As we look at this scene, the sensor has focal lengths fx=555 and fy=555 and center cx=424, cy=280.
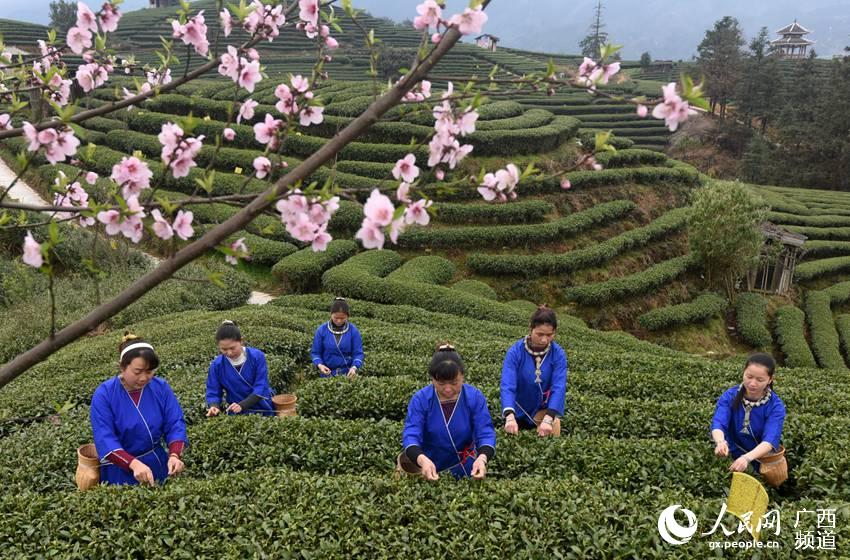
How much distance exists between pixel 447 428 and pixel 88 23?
161 inches

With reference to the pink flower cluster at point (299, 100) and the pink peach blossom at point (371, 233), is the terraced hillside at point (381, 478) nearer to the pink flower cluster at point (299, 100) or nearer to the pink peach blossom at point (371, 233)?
the pink peach blossom at point (371, 233)

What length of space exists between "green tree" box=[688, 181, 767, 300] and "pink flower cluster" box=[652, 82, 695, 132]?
2282cm

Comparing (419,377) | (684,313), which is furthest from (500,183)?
(684,313)

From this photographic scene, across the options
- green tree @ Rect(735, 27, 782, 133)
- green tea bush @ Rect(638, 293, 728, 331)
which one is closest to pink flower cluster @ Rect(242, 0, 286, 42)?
green tea bush @ Rect(638, 293, 728, 331)

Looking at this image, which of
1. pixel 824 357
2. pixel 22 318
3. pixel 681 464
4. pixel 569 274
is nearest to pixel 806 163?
pixel 824 357

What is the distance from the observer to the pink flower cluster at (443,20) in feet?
8.43

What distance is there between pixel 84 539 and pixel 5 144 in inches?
1098

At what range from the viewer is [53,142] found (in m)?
3.24

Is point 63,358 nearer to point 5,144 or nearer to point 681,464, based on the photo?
point 681,464

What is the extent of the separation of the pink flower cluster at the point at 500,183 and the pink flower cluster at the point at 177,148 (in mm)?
1592

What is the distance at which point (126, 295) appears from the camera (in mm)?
2434

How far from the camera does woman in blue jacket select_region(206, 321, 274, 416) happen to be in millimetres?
6168

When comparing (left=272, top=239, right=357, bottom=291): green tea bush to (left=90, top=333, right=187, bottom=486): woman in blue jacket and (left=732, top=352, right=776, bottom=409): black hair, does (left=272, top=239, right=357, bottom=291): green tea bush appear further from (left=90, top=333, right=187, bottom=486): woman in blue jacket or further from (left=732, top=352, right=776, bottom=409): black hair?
(left=732, top=352, right=776, bottom=409): black hair

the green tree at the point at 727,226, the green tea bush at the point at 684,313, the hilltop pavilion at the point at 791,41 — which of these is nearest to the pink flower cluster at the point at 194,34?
the green tea bush at the point at 684,313
